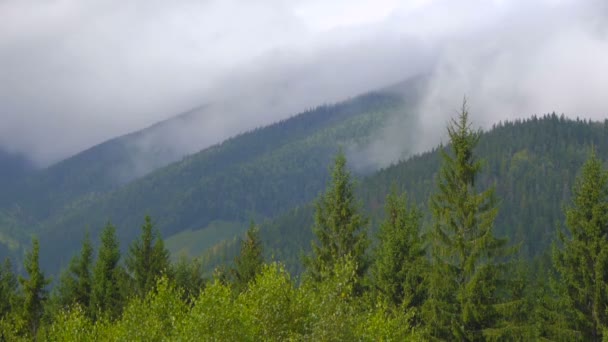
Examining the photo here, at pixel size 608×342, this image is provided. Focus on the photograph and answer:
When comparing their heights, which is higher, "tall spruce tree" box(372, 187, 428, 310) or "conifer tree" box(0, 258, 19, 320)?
"conifer tree" box(0, 258, 19, 320)

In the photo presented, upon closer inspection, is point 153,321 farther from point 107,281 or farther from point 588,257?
point 107,281

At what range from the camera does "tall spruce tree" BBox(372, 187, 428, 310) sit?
1865 inches

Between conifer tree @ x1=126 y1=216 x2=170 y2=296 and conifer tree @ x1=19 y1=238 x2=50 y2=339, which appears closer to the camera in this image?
conifer tree @ x1=126 y1=216 x2=170 y2=296

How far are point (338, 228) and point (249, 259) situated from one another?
25.4 meters

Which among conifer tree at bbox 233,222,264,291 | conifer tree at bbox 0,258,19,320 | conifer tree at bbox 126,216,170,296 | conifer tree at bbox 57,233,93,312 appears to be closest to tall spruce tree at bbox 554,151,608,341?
conifer tree at bbox 233,222,264,291

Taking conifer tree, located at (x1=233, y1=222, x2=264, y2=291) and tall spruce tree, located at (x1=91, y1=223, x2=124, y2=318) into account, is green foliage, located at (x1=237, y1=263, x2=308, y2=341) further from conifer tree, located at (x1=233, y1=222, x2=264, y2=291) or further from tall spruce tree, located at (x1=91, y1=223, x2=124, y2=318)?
tall spruce tree, located at (x1=91, y1=223, x2=124, y2=318)

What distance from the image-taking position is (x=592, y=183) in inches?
1677

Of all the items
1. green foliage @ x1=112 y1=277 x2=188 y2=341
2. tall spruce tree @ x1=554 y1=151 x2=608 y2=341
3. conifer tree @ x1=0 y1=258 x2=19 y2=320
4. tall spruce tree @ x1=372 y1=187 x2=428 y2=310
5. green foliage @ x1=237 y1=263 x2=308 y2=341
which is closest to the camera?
green foliage @ x1=237 y1=263 x2=308 y2=341

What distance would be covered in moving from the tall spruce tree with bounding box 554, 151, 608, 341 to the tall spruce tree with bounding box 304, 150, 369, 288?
15.5m

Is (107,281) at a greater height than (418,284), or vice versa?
(107,281)

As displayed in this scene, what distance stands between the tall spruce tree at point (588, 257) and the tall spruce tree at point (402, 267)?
967 cm

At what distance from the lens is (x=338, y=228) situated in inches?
2099

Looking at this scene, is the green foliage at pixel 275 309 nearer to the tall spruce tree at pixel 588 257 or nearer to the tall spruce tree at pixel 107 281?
the tall spruce tree at pixel 588 257

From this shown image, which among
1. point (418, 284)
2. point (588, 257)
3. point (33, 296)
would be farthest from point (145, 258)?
point (588, 257)
